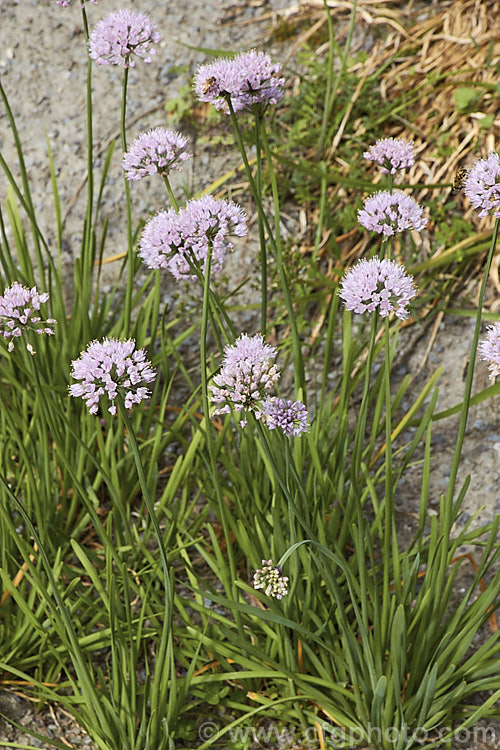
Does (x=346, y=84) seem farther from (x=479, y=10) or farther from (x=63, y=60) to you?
(x=63, y=60)

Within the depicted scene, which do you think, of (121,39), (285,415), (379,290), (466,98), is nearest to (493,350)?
(379,290)

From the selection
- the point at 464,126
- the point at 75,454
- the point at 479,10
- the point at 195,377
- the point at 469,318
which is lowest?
the point at 75,454

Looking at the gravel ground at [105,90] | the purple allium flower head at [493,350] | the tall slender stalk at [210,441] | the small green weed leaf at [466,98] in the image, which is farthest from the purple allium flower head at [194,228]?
the small green weed leaf at [466,98]

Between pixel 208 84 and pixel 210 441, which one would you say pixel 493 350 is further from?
pixel 208 84

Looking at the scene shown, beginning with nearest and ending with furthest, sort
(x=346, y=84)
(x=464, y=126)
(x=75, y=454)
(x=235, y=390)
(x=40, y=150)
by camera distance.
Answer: (x=235, y=390)
(x=75, y=454)
(x=464, y=126)
(x=346, y=84)
(x=40, y=150)

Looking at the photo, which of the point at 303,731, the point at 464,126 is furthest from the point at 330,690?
the point at 464,126

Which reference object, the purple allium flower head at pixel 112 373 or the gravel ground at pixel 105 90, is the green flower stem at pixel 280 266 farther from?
the gravel ground at pixel 105 90
